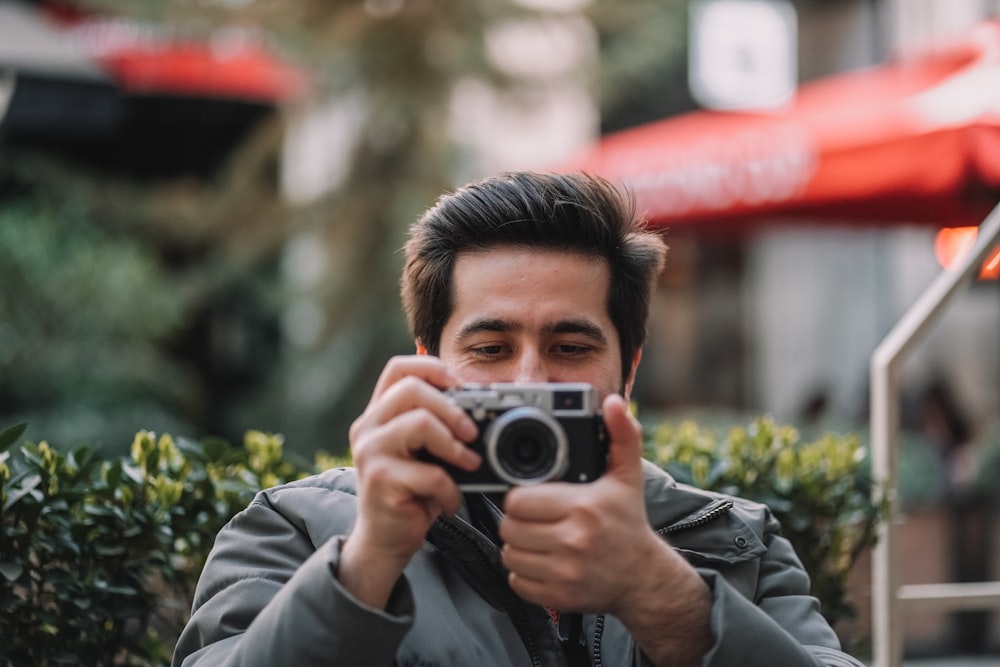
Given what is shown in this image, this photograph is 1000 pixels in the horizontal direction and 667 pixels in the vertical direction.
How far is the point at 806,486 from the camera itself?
299 cm

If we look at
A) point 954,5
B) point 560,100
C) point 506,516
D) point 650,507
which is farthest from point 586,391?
point 954,5

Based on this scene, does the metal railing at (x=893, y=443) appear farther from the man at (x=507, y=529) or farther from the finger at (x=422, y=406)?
the finger at (x=422, y=406)

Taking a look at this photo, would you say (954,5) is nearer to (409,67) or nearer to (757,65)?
(757,65)

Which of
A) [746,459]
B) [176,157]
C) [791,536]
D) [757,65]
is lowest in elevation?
[791,536]

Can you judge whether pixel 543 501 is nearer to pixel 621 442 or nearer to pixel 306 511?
pixel 621 442

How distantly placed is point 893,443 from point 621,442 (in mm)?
1754

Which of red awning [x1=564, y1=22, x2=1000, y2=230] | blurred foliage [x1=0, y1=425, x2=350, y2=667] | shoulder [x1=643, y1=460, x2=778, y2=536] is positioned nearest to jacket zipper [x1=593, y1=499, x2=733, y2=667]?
shoulder [x1=643, y1=460, x2=778, y2=536]

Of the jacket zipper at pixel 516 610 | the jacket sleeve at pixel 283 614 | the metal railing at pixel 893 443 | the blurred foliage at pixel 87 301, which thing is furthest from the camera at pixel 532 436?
the blurred foliage at pixel 87 301

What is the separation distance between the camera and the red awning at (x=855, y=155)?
541 cm

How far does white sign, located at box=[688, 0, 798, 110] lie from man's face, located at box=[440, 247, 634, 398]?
7376 mm

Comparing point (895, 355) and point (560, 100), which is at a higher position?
point (560, 100)

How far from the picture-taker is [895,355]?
308cm

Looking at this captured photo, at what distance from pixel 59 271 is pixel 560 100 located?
3716mm

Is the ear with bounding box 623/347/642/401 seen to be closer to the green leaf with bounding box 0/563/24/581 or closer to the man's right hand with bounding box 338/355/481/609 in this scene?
the man's right hand with bounding box 338/355/481/609
